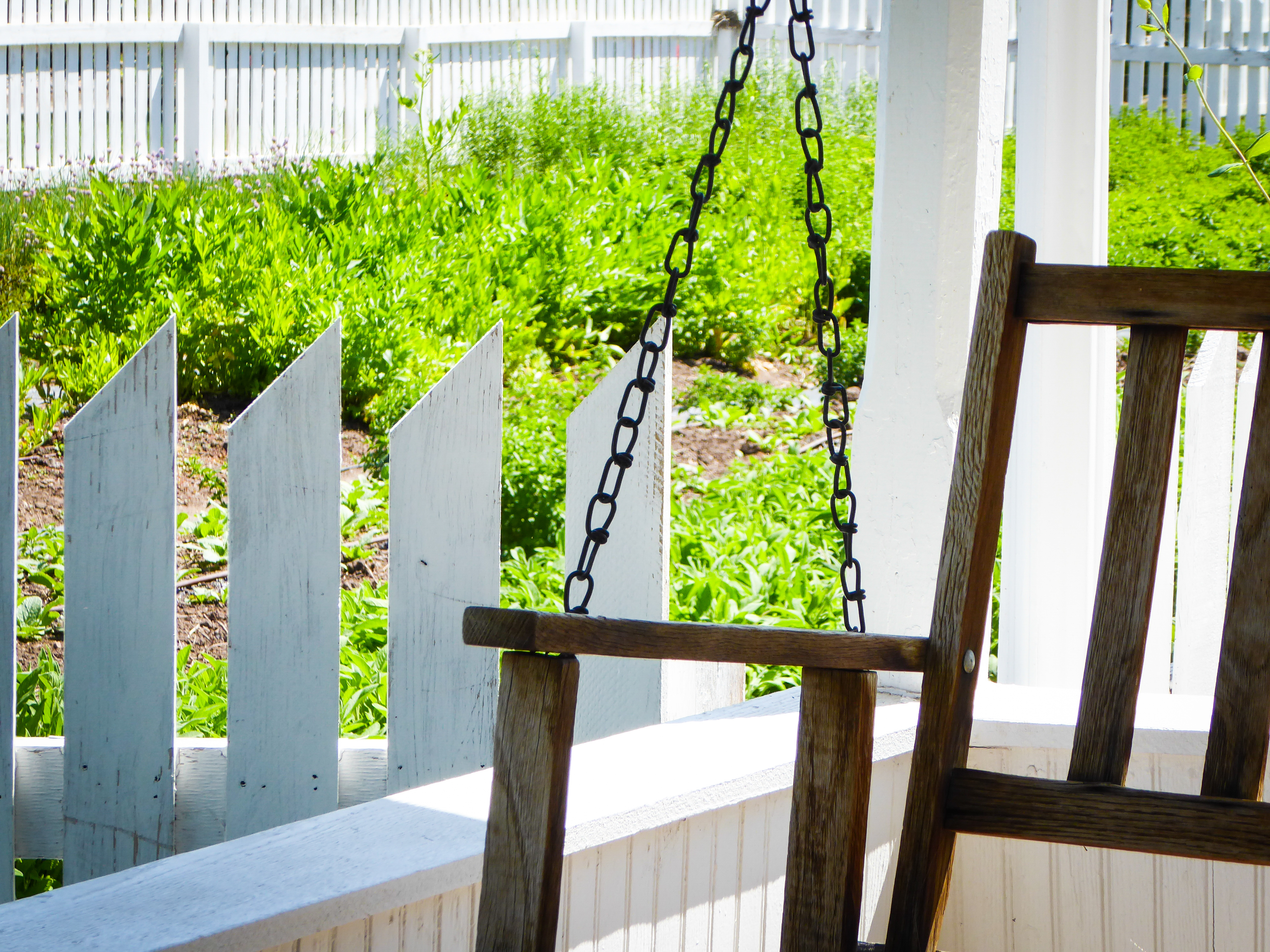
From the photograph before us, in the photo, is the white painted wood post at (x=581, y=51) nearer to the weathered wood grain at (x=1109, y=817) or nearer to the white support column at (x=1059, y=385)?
the white support column at (x=1059, y=385)

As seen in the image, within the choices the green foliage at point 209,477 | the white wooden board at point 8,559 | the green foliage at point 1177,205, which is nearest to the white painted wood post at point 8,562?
the white wooden board at point 8,559

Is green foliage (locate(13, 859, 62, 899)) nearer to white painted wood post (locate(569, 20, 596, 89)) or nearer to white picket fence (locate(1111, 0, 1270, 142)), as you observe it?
white painted wood post (locate(569, 20, 596, 89))

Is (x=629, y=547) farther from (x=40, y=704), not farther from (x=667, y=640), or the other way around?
(x=40, y=704)

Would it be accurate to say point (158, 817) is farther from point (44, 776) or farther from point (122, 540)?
point (122, 540)

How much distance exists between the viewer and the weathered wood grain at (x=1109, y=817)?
2.79 ft

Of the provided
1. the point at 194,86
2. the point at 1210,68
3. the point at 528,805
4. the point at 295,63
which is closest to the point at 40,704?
the point at 528,805

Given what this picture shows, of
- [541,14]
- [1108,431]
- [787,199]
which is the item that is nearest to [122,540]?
[1108,431]

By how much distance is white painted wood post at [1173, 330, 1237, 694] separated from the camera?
1893mm

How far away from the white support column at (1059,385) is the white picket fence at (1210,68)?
6.98 m

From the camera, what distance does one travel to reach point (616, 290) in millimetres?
4641

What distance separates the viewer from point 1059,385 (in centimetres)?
158

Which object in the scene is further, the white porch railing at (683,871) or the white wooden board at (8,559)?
the white wooden board at (8,559)

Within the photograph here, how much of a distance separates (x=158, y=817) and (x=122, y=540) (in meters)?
0.38

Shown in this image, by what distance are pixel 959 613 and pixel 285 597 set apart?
0.88m
